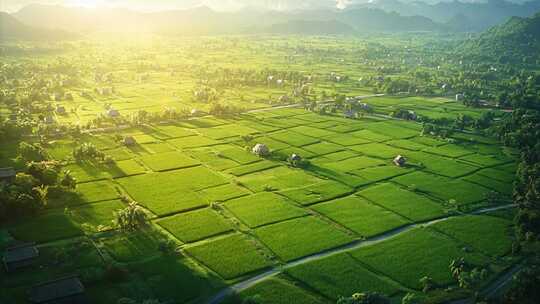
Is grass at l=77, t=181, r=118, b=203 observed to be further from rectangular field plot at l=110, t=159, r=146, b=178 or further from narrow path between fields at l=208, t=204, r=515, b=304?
narrow path between fields at l=208, t=204, r=515, b=304

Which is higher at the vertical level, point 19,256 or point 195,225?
point 19,256

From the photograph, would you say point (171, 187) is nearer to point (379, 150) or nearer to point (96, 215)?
point (96, 215)

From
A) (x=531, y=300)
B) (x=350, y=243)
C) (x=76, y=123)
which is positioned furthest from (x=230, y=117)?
(x=531, y=300)

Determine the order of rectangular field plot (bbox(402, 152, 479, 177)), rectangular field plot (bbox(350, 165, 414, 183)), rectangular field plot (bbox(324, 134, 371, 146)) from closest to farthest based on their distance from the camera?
1. rectangular field plot (bbox(350, 165, 414, 183))
2. rectangular field plot (bbox(402, 152, 479, 177))
3. rectangular field plot (bbox(324, 134, 371, 146))

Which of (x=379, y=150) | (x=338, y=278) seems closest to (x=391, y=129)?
(x=379, y=150)

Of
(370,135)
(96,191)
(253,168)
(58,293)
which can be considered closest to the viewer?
(58,293)

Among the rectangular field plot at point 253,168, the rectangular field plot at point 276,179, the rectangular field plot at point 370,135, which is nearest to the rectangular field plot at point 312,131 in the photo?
the rectangular field plot at point 370,135

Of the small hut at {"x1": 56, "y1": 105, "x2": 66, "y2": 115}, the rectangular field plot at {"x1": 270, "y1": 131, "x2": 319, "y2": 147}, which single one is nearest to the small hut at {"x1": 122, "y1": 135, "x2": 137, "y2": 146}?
the rectangular field plot at {"x1": 270, "y1": 131, "x2": 319, "y2": 147}
